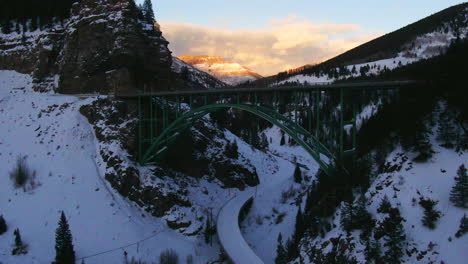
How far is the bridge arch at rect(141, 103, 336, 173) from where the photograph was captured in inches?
892

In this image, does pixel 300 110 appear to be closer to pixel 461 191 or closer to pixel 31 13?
pixel 461 191

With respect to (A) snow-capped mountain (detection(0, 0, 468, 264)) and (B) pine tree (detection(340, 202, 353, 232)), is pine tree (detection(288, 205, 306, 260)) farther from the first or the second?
(B) pine tree (detection(340, 202, 353, 232))

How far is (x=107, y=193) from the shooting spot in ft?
106

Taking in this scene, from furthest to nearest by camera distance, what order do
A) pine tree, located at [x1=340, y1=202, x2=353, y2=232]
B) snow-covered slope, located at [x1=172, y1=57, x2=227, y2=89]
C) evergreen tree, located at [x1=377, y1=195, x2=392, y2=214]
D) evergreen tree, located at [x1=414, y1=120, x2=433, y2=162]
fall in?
snow-covered slope, located at [x1=172, y1=57, x2=227, y2=89] → evergreen tree, located at [x1=414, y1=120, x2=433, y2=162] → pine tree, located at [x1=340, y1=202, x2=353, y2=232] → evergreen tree, located at [x1=377, y1=195, x2=392, y2=214]

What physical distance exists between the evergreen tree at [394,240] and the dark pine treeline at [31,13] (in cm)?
5518

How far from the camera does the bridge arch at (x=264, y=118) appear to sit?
2266cm

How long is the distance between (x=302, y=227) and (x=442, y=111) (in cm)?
1178

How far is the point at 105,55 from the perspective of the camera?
1630 inches

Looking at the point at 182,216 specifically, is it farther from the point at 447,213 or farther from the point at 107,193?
the point at 447,213

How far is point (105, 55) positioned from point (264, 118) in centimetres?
2491

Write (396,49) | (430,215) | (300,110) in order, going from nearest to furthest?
1. (430,215)
2. (300,110)
3. (396,49)

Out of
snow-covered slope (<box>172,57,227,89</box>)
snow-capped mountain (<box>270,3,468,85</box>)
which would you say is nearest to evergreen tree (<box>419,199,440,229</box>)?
snow-covered slope (<box>172,57,227,89</box>)

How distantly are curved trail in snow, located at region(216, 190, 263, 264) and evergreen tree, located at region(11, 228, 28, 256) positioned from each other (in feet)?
46.8

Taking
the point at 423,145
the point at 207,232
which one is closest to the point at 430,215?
the point at 423,145
